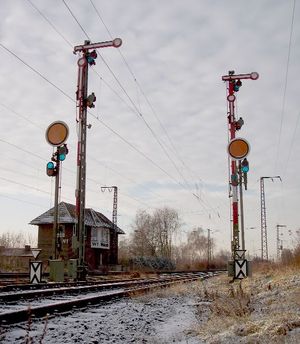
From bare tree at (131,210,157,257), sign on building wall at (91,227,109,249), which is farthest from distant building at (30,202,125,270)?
bare tree at (131,210,157,257)

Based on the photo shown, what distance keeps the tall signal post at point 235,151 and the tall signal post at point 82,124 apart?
5.15 meters

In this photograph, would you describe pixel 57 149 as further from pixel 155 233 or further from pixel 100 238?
pixel 155 233

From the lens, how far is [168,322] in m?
7.21

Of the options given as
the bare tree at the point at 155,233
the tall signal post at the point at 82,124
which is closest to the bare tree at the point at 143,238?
the bare tree at the point at 155,233

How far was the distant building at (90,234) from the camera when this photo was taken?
51972mm

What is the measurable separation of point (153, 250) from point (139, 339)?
81189mm

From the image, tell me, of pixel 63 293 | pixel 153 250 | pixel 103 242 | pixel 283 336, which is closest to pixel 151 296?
pixel 63 293

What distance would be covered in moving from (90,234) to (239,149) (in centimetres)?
4556

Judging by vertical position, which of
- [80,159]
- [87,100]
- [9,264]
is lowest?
[9,264]

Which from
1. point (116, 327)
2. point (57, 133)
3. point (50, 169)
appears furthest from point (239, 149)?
point (116, 327)

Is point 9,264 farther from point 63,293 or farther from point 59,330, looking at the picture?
point 59,330

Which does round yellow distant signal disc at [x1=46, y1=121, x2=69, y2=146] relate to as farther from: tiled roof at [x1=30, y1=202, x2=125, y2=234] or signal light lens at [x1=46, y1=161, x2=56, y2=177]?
tiled roof at [x1=30, y1=202, x2=125, y2=234]

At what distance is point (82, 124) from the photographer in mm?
18922

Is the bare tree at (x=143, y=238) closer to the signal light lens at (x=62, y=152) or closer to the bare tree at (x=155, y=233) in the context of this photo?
the bare tree at (x=155, y=233)
